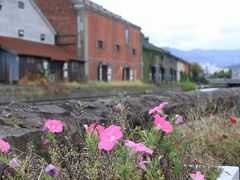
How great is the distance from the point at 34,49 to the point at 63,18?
356 inches

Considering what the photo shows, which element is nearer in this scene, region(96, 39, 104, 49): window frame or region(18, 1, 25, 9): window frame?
region(18, 1, 25, 9): window frame

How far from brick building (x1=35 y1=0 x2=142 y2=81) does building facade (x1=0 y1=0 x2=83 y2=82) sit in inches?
50.9

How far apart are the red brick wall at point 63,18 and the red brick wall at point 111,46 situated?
5.10 feet

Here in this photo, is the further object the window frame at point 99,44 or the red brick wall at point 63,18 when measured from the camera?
the window frame at point 99,44

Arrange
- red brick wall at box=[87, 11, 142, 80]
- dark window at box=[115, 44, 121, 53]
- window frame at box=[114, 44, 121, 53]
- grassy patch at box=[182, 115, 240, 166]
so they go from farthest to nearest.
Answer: dark window at box=[115, 44, 121, 53] < window frame at box=[114, 44, 121, 53] < red brick wall at box=[87, 11, 142, 80] < grassy patch at box=[182, 115, 240, 166]

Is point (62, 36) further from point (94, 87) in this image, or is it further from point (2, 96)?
point (2, 96)

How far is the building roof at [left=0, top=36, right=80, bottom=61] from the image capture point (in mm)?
30880

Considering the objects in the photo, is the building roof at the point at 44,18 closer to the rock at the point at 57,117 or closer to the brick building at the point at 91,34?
the brick building at the point at 91,34

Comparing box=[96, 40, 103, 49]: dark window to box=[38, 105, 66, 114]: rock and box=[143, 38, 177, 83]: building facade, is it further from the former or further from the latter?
box=[38, 105, 66, 114]: rock

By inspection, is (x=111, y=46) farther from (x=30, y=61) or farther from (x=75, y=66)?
(x=30, y=61)

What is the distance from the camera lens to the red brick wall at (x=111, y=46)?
41.7 m

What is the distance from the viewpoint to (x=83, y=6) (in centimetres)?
4059

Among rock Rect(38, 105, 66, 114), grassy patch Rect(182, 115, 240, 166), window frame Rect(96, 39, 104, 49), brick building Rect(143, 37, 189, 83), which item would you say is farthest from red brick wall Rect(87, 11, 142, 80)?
rock Rect(38, 105, 66, 114)

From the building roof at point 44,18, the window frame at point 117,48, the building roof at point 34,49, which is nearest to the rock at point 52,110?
the building roof at point 34,49
